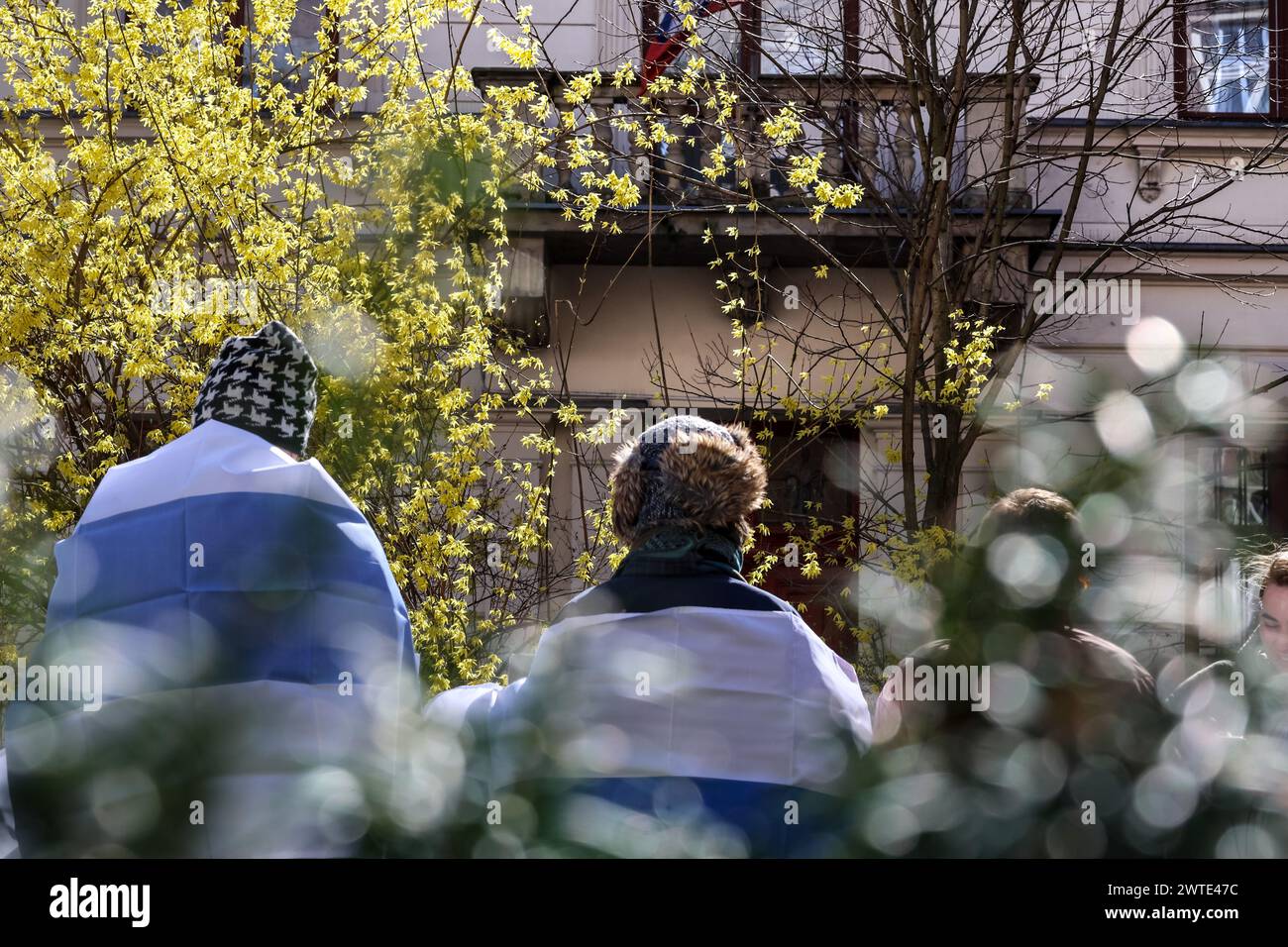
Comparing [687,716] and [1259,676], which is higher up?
[687,716]

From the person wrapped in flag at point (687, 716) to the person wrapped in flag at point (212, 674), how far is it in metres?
0.37

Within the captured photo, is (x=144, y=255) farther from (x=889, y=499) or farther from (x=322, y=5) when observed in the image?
(x=889, y=499)

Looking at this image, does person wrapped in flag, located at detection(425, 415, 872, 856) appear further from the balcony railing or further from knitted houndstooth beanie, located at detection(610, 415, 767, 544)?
the balcony railing

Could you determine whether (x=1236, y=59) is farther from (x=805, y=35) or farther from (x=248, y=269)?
(x=248, y=269)

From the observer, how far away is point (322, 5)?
610 centimetres

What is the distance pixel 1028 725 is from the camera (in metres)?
3.24

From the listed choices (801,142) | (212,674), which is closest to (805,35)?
(801,142)

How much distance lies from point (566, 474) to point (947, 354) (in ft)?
9.80

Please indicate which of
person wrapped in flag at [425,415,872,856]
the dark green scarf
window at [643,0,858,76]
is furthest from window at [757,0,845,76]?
person wrapped in flag at [425,415,872,856]

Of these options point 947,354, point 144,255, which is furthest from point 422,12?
A: point 947,354

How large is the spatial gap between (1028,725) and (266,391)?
6.50ft

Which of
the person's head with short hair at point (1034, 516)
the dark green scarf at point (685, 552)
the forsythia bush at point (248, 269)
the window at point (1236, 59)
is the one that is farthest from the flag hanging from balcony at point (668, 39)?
the dark green scarf at point (685, 552)

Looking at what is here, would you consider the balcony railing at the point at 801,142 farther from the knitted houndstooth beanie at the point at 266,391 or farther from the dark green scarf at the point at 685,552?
the dark green scarf at the point at 685,552
